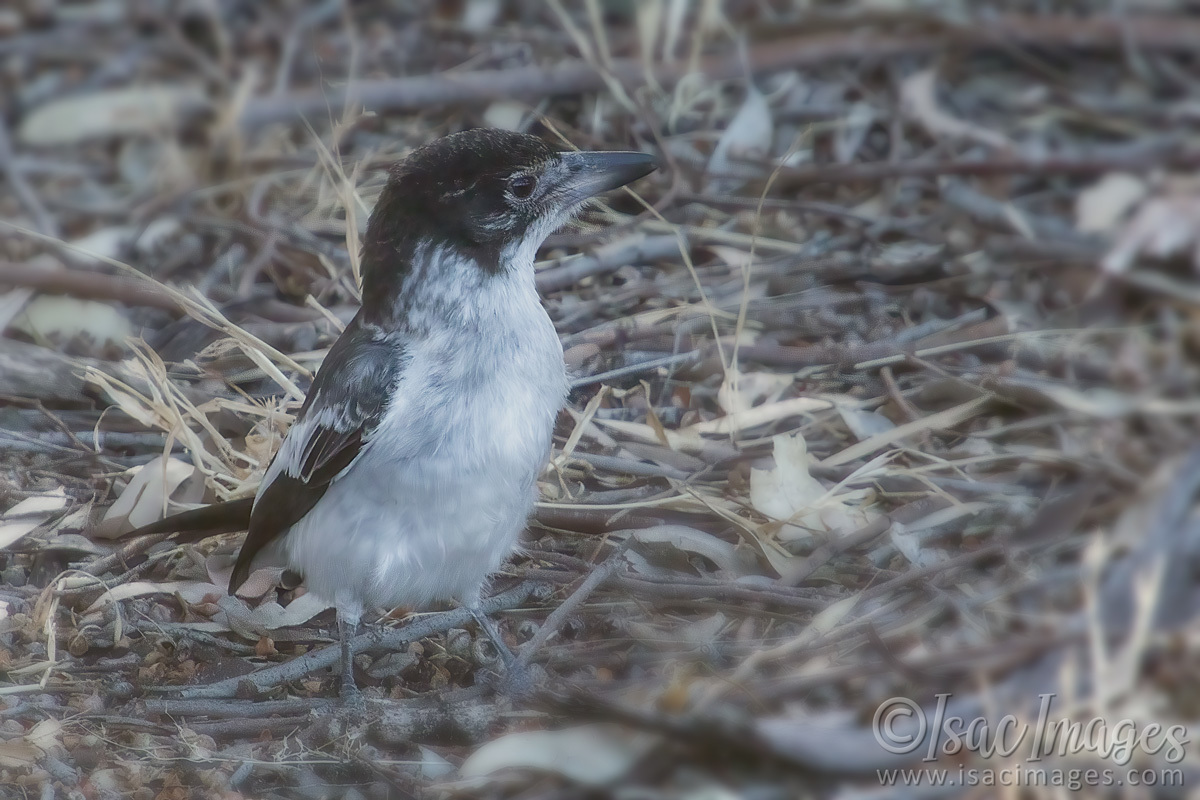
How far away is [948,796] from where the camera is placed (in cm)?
246

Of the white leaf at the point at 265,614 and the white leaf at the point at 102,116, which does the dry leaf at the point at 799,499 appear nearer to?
the white leaf at the point at 265,614

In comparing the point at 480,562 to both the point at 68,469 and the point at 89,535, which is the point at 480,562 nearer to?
the point at 89,535

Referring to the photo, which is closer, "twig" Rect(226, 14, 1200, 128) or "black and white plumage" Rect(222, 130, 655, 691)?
"black and white plumage" Rect(222, 130, 655, 691)

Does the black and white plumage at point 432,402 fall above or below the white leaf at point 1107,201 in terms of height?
above

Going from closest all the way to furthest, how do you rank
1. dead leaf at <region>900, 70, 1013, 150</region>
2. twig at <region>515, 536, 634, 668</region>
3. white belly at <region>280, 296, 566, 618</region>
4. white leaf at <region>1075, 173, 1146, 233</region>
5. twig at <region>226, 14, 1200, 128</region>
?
1. white belly at <region>280, 296, 566, 618</region>
2. twig at <region>515, 536, 634, 668</region>
3. white leaf at <region>1075, 173, 1146, 233</region>
4. dead leaf at <region>900, 70, 1013, 150</region>
5. twig at <region>226, 14, 1200, 128</region>

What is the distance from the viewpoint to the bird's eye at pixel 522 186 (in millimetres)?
3465

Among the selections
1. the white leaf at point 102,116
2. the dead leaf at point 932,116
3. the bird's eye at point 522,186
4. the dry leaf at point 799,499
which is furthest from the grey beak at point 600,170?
the white leaf at point 102,116

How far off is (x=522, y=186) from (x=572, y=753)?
1.51 metres

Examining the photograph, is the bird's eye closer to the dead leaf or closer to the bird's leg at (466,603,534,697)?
the bird's leg at (466,603,534,697)

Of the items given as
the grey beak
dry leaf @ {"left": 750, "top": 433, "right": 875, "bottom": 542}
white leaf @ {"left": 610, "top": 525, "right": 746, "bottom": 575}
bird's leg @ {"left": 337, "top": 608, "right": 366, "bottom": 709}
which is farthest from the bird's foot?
the grey beak

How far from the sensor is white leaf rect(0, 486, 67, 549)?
3936mm

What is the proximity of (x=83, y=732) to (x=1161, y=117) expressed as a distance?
4.23 m

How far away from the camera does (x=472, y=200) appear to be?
340cm

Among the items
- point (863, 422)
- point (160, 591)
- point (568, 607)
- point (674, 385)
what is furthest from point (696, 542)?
point (160, 591)
